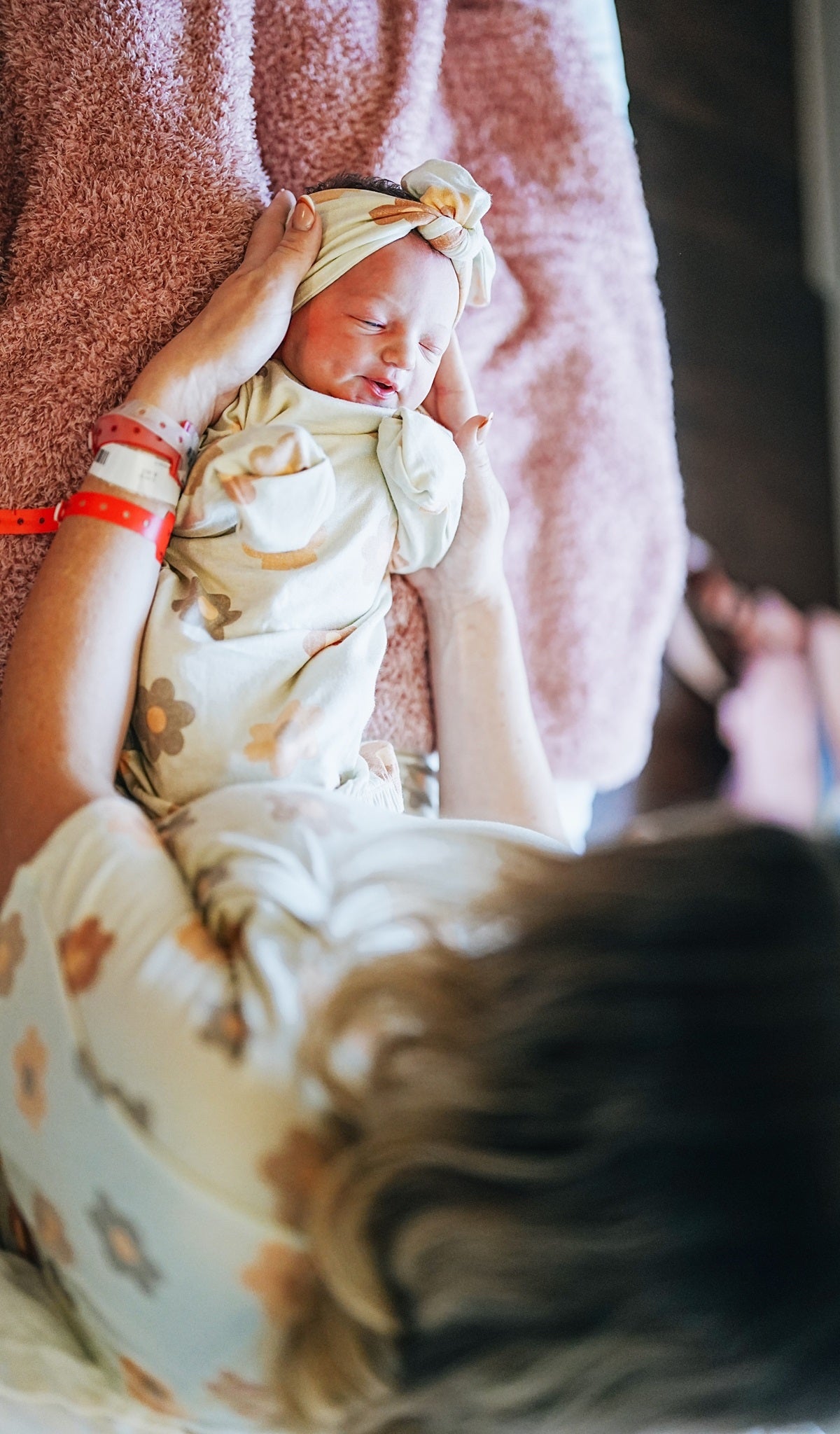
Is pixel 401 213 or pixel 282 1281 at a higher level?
pixel 401 213

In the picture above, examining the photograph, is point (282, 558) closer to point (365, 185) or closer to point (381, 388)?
point (381, 388)

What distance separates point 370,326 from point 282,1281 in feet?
2.86

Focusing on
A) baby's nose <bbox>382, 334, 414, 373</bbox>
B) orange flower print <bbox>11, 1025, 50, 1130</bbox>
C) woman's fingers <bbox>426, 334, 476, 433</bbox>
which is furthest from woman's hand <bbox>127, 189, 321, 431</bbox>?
orange flower print <bbox>11, 1025, 50, 1130</bbox>

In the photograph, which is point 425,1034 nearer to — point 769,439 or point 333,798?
point 333,798

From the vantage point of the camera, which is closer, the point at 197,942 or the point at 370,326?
the point at 197,942

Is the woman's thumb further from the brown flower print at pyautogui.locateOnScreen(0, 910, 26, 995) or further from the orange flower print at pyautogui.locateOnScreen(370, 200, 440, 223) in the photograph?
the brown flower print at pyautogui.locateOnScreen(0, 910, 26, 995)

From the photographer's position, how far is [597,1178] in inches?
21.5

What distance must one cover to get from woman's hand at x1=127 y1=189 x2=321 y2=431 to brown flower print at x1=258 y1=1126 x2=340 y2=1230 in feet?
2.20

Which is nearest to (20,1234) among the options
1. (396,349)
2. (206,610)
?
(206,610)

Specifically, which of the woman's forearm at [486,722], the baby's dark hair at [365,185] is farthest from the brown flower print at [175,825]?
the baby's dark hair at [365,185]

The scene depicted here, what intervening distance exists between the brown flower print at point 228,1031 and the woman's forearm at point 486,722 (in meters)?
0.58

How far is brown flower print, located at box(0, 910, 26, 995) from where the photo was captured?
2.25ft

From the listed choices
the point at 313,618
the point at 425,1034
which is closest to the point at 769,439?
the point at 313,618

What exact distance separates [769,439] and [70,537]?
1403mm
